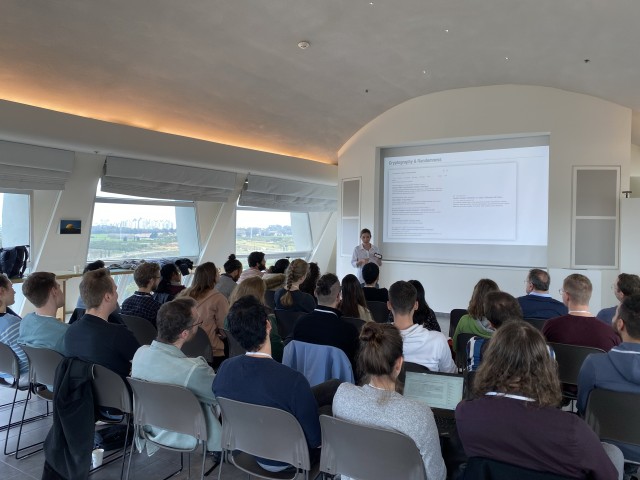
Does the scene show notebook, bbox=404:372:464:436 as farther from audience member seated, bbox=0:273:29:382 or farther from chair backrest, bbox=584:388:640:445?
audience member seated, bbox=0:273:29:382

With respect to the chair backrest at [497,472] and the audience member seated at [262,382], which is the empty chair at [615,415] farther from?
the audience member seated at [262,382]

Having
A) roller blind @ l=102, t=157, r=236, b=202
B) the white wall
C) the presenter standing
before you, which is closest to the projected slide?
the white wall

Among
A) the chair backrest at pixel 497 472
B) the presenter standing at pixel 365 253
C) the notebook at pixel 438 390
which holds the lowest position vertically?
the chair backrest at pixel 497 472

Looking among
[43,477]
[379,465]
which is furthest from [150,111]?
[379,465]

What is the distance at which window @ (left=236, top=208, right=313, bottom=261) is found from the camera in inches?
386

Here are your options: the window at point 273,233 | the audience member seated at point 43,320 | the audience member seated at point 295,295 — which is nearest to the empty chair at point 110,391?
the audience member seated at point 43,320

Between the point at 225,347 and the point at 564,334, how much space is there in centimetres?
247

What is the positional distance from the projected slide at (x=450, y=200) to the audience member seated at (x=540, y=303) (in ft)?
10.5

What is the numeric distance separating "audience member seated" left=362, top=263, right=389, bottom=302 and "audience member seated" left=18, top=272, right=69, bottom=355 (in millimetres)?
2600

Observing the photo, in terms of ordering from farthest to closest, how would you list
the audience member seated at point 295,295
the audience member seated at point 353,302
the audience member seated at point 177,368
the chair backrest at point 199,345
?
1. the audience member seated at point 295,295
2. the audience member seated at point 353,302
3. the chair backrest at point 199,345
4. the audience member seated at point 177,368

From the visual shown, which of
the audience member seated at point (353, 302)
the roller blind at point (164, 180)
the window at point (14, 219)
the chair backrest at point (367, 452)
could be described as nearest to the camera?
the chair backrest at point (367, 452)

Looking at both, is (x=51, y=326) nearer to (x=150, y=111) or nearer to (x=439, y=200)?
(x=150, y=111)

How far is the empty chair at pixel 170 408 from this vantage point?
6.86 ft

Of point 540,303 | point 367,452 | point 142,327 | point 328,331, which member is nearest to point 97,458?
point 142,327
